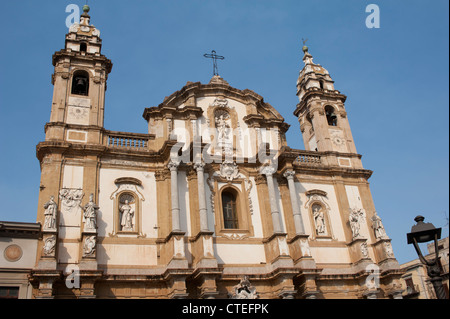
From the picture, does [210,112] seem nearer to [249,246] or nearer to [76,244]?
[249,246]

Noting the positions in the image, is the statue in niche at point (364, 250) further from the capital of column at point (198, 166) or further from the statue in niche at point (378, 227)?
the capital of column at point (198, 166)

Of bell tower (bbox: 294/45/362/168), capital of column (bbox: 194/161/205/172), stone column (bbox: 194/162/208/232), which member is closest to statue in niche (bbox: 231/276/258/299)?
stone column (bbox: 194/162/208/232)

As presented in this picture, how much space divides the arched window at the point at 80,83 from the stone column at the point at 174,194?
6.30 meters

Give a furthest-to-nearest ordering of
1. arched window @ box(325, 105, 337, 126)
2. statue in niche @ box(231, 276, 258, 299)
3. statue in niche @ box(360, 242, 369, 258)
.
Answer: arched window @ box(325, 105, 337, 126) → statue in niche @ box(360, 242, 369, 258) → statue in niche @ box(231, 276, 258, 299)

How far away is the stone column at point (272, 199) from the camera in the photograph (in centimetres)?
2061

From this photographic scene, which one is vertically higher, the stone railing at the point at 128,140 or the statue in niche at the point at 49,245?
the stone railing at the point at 128,140

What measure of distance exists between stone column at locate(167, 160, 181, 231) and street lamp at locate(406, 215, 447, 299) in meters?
11.8

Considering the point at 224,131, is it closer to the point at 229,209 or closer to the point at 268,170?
the point at 268,170

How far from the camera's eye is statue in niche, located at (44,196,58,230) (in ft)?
57.3

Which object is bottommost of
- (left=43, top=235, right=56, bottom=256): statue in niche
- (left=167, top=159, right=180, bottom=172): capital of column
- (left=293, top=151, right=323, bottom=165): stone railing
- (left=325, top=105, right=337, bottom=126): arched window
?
(left=43, top=235, right=56, bottom=256): statue in niche

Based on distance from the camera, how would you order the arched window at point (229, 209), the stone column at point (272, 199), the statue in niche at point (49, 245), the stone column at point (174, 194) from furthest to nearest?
1. the arched window at point (229, 209)
2. the stone column at point (272, 199)
3. the stone column at point (174, 194)
4. the statue in niche at point (49, 245)

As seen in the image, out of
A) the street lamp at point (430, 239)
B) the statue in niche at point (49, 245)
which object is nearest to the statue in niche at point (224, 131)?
the statue in niche at point (49, 245)

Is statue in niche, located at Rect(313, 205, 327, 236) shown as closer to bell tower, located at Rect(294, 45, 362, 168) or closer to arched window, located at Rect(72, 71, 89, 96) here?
bell tower, located at Rect(294, 45, 362, 168)

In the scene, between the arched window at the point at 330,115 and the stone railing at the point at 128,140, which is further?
the arched window at the point at 330,115
